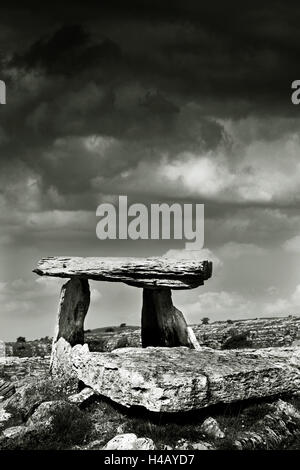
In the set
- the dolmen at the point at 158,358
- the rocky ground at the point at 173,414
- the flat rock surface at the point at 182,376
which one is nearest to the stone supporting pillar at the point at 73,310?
the dolmen at the point at 158,358

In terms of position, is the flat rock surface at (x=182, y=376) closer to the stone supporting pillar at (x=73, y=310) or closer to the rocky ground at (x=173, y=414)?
the rocky ground at (x=173, y=414)

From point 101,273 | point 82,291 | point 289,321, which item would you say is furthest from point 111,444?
point 289,321

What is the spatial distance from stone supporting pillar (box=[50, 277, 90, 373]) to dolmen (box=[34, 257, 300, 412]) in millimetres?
45

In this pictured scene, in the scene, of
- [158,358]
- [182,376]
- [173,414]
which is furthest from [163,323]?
[173,414]

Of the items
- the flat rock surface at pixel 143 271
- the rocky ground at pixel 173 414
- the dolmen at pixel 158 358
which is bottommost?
the rocky ground at pixel 173 414

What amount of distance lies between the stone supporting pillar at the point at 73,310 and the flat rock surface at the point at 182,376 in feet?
15.5

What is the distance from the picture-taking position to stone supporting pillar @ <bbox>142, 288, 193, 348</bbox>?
2384cm

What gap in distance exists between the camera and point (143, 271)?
72.9 ft

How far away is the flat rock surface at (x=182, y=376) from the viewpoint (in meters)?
15.8

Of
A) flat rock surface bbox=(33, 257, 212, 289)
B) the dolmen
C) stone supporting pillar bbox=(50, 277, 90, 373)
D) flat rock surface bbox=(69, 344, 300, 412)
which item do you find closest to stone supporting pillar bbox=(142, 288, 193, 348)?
the dolmen

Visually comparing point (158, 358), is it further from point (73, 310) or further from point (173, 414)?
point (73, 310)

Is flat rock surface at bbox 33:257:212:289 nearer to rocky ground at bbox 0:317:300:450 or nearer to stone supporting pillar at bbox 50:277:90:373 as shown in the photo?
stone supporting pillar at bbox 50:277:90:373
